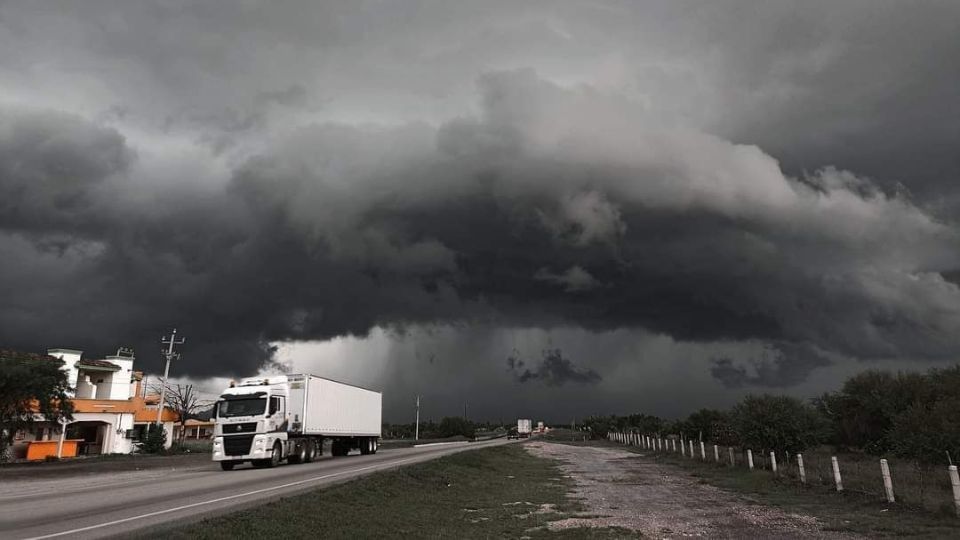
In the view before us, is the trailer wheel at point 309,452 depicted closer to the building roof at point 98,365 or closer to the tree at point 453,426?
the building roof at point 98,365

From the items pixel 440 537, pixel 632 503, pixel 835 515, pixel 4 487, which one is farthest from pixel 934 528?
pixel 4 487

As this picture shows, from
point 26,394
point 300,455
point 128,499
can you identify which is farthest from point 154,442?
point 128,499

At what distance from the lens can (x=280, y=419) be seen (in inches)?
1382

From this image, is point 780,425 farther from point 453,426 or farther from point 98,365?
point 453,426

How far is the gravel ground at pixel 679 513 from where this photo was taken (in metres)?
17.4

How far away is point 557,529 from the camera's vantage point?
17.5 meters

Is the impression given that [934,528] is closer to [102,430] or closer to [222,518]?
[222,518]

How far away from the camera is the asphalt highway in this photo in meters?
15.0

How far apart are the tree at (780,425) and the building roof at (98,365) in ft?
216

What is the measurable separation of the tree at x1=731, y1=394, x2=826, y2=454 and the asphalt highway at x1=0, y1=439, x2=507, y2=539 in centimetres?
2561

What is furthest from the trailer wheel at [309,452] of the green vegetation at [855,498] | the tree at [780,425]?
the tree at [780,425]

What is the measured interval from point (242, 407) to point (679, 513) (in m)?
23.1

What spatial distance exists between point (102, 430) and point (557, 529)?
6323cm

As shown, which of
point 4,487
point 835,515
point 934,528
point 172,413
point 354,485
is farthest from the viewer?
point 172,413
